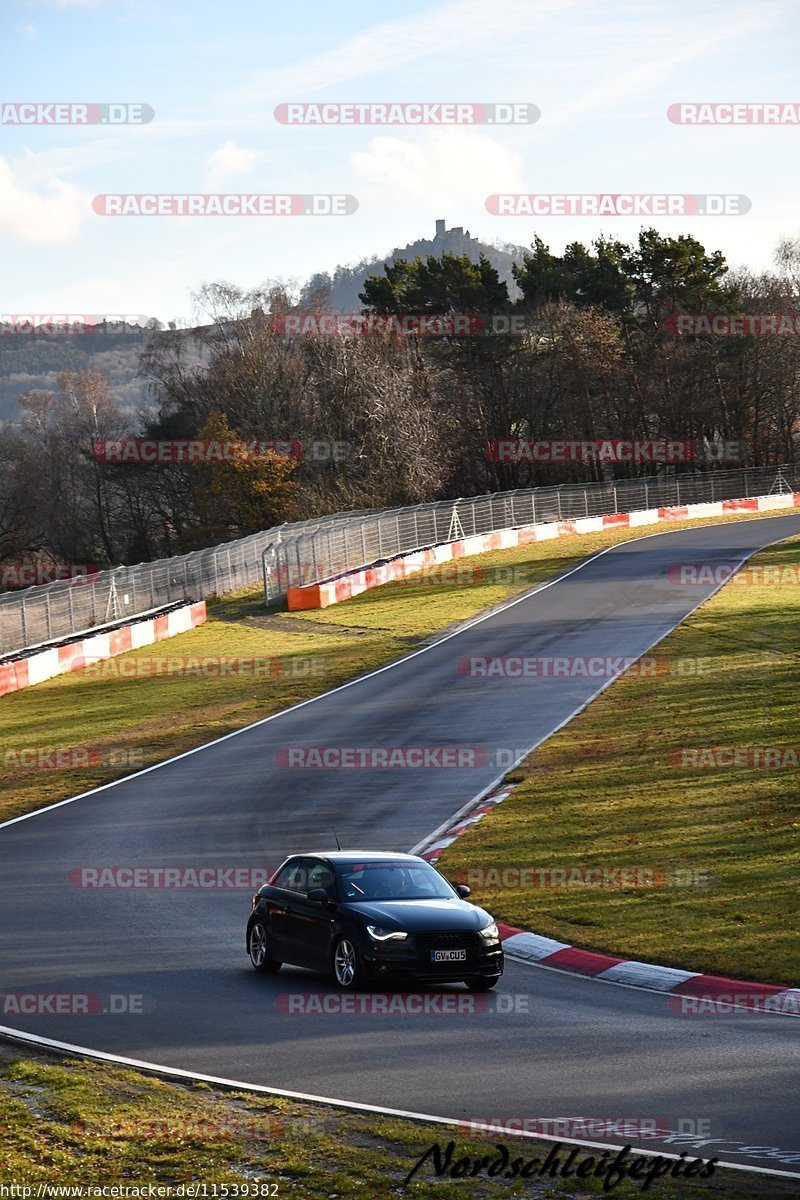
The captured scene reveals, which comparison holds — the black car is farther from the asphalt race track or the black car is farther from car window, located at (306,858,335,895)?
the asphalt race track

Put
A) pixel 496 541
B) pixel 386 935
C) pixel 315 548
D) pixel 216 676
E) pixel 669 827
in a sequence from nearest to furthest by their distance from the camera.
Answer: pixel 386 935 → pixel 669 827 → pixel 216 676 → pixel 315 548 → pixel 496 541

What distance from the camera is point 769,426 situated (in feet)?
311

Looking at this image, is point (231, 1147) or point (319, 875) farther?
point (319, 875)

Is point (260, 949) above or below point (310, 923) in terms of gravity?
below

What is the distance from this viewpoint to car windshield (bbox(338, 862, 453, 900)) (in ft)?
47.8

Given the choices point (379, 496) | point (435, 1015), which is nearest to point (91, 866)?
point (435, 1015)

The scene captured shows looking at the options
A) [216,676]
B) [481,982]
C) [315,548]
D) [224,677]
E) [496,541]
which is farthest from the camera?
[496,541]

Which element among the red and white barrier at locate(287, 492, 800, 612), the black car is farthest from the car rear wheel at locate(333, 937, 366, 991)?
the red and white barrier at locate(287, 492, 800, 612)

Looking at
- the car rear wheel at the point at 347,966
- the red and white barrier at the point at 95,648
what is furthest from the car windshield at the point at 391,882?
the red and white barrier at the point at 95,648

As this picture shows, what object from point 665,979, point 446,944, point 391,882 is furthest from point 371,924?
point 665,979

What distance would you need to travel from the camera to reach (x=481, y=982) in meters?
13.9

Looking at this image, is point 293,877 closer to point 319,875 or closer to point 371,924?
point 319,875

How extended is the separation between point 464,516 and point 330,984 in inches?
2047

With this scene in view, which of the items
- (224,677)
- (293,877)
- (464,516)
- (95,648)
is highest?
(464,516)
